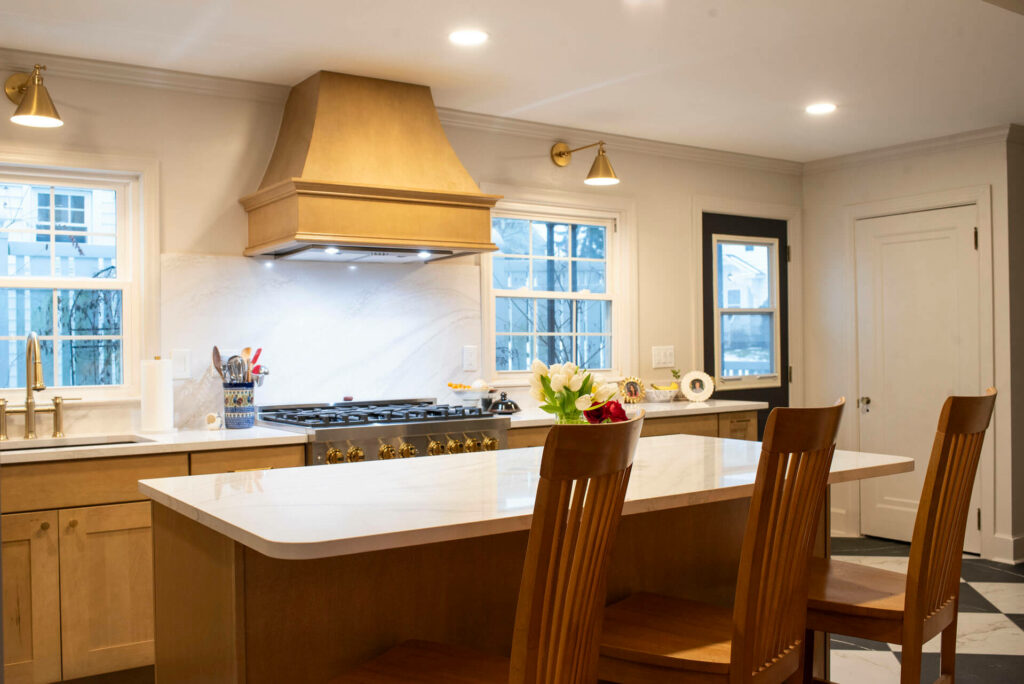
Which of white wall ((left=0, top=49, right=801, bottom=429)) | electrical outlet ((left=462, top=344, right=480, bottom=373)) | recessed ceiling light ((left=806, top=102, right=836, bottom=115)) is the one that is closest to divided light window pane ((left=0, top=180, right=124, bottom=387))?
white wall ((left=0, top=49, right=801, bottom=429))

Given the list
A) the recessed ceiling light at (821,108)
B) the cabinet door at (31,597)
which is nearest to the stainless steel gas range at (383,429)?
the cabinet door at (31,597)

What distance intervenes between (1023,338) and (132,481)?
4.62 metres

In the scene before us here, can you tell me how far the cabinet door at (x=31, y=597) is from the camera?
2977 mm

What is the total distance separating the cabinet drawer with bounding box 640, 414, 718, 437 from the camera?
4.48 metres

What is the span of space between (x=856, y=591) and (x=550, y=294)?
299 centimetres

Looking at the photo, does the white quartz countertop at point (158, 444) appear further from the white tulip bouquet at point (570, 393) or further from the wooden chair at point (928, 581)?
the wooden chair at point (928, 581)

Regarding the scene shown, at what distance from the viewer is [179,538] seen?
1.87 meters

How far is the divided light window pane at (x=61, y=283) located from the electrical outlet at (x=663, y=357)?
2.93 meters

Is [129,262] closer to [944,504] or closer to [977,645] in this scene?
[944,504]

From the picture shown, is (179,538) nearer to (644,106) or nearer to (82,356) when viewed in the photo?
(82,356)

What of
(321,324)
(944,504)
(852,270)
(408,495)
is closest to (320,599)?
(408,495)

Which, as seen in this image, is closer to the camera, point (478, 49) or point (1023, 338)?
point (478, 49)

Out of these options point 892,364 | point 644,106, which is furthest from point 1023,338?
point 644,106

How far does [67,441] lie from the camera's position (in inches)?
136
